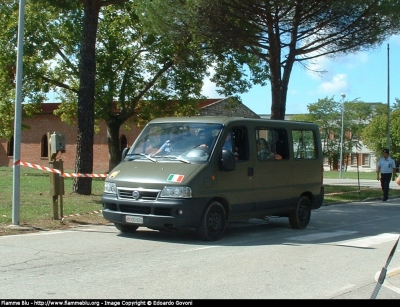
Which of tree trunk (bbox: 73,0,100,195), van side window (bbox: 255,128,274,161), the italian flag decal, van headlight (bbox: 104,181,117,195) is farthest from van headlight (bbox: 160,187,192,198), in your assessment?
tree trunk (bbox: 73,0,100,195)

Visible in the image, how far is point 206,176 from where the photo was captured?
1048 cm

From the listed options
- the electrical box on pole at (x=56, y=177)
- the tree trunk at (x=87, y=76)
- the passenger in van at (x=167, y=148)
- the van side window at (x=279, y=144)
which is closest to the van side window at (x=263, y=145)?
the van side window at (x=279, y=144)

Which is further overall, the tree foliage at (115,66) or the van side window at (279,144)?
the tree foliage at (115,66)

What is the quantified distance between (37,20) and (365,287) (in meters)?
27.0

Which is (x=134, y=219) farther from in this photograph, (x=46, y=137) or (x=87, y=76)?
(x=46, y=137)

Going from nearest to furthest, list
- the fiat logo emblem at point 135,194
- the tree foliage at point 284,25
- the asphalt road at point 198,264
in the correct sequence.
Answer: the asphalt road at point 198,264, the fiat logo emblem at point 135,194, the tree foliage at point 284,25

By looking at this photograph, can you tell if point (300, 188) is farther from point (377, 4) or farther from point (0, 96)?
point (0, 96)

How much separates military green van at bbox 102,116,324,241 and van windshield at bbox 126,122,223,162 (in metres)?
0.02

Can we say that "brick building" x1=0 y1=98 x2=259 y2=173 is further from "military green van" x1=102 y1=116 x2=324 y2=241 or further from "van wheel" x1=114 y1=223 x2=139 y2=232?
"van wheel" x1=114 y1=223 x2=139 y2=232

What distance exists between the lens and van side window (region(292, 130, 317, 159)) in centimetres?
1297

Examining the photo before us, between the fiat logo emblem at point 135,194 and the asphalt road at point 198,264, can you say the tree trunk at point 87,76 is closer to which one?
the asphalt road at point 198,264

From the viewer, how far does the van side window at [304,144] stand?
42.5 ft

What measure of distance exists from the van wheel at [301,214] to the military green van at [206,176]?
29 millimetres

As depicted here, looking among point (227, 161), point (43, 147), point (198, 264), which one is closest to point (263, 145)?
point (227, 161)
